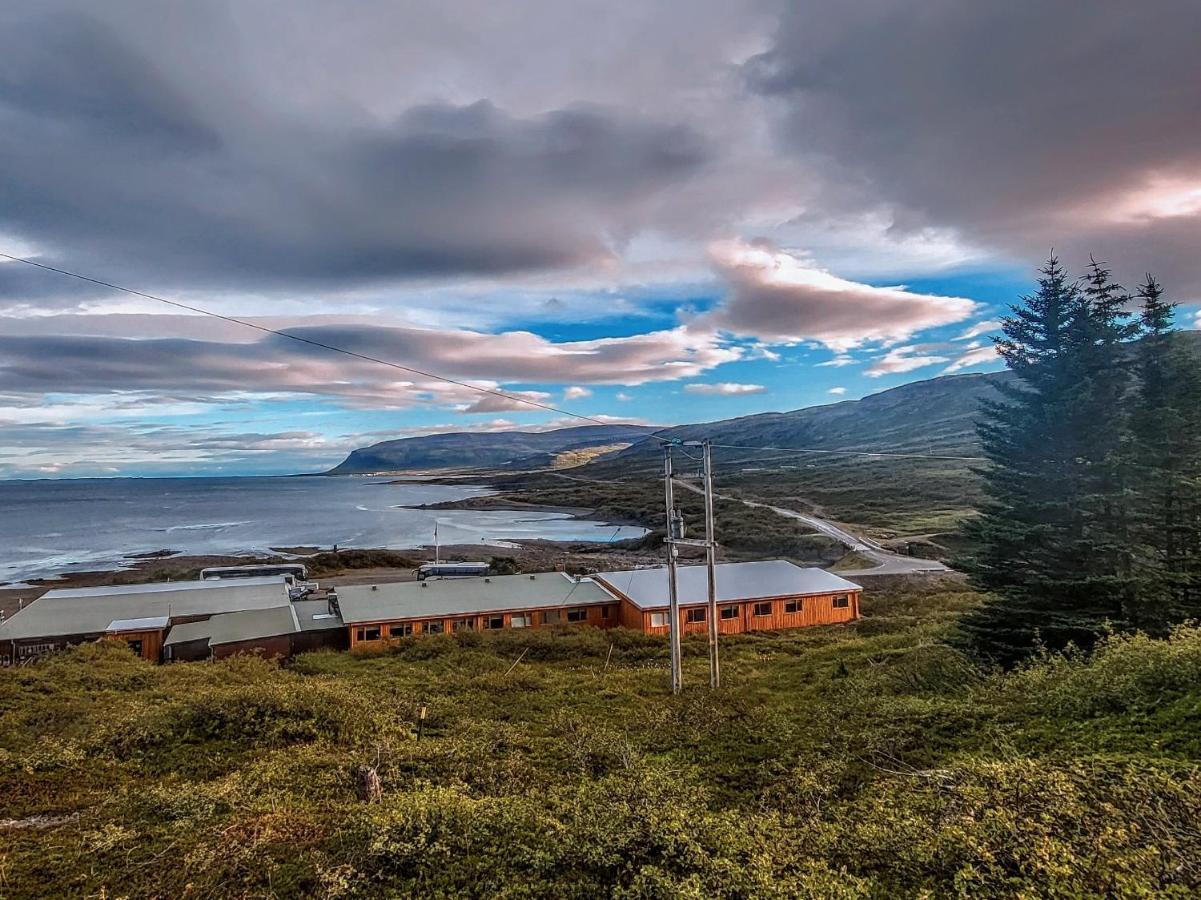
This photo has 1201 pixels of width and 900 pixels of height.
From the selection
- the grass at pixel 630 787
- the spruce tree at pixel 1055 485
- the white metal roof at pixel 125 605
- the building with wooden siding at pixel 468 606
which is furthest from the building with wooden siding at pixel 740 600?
the white metal roof at pixel 125 605

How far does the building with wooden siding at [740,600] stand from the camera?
29.2m

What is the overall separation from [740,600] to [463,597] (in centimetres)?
1412

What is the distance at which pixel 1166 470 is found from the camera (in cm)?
1606

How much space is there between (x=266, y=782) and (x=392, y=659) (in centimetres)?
1552

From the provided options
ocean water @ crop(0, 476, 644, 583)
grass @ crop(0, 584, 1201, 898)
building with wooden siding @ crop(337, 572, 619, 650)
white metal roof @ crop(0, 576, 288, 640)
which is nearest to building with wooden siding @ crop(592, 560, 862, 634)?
building with wooden siding @ crop(337, 572, 619, 650)

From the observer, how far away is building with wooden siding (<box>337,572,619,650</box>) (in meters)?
28.0

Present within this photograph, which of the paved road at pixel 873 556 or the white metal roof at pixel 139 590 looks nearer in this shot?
the white metal roof at pixel 139 590

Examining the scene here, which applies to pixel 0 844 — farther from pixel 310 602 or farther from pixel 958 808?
pixel 310 602

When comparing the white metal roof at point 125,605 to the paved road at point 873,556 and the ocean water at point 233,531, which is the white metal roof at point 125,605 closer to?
the ocean water at point 233,531

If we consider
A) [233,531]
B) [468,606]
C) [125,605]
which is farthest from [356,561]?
[233,531]

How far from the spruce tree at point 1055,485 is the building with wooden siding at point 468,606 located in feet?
61.0

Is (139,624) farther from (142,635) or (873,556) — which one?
(873,556)

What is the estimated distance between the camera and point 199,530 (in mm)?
106000

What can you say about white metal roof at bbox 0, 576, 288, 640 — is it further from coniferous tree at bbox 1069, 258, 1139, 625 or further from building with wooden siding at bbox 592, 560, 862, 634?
coniferous tree at bbox 1069, 258, 1139, 625
